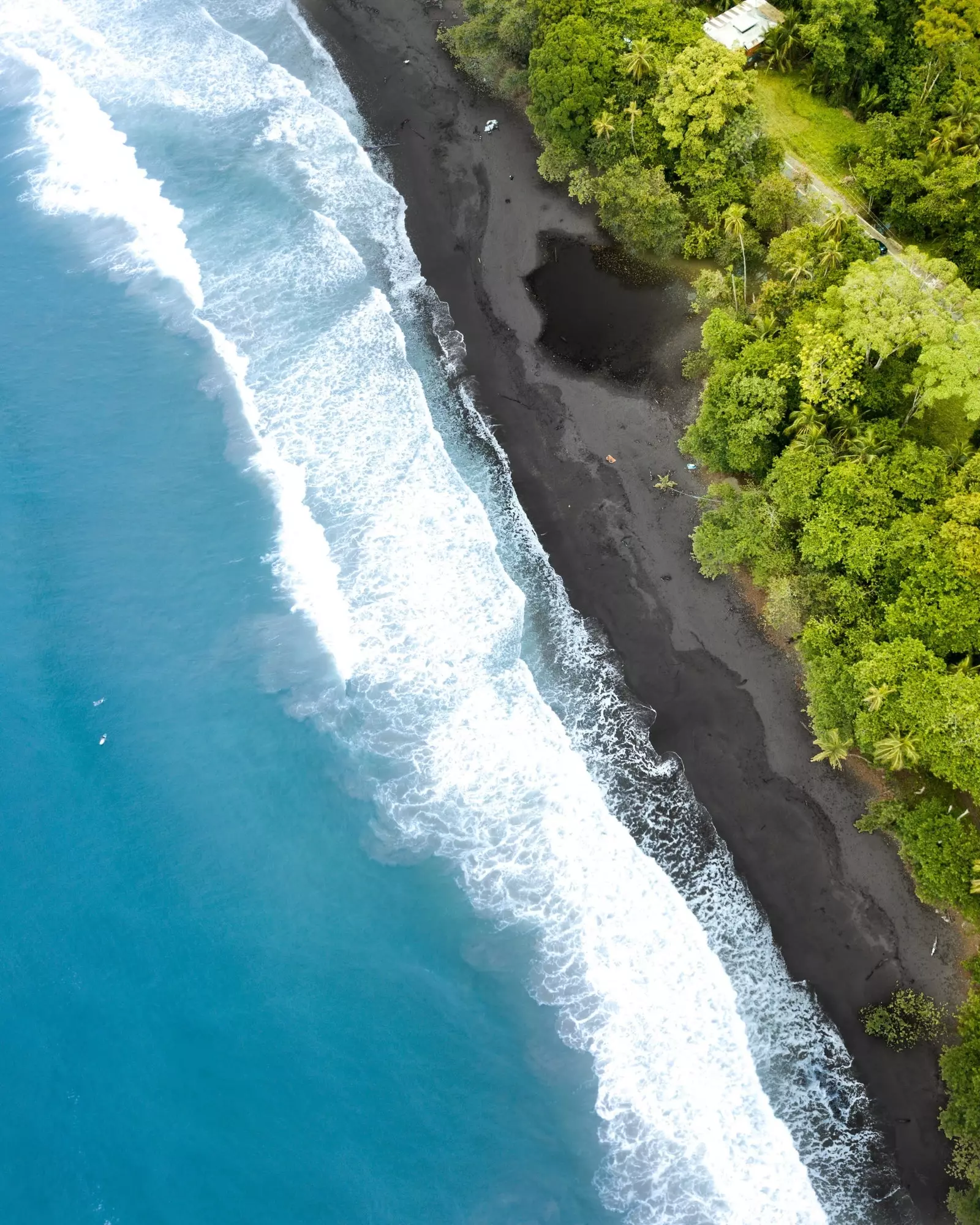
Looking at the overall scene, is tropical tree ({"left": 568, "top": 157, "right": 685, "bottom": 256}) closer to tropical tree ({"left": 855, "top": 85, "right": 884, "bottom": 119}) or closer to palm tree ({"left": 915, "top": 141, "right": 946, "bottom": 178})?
palm tree ({"left": 915, "top": 141, "right": 946, "bottom": 178})

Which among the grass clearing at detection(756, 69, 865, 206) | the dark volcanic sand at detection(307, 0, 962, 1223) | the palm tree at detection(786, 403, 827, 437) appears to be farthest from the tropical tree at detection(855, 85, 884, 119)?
the palm tree at detection(786, 403, 827, 437)

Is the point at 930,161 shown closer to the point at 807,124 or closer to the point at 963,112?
the point at 963,112

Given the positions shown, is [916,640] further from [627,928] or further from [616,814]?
[627,928]

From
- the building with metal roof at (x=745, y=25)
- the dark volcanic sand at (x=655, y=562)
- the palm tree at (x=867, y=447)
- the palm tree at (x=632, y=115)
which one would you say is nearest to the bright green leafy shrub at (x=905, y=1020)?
the dark volcanic sand at (x=655, y=562)

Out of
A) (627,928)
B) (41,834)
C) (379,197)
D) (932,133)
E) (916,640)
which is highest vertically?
(932,133)

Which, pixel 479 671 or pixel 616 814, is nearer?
pixel 616 814

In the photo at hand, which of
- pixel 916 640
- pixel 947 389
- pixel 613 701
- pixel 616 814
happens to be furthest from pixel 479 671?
→ pixel 947 389

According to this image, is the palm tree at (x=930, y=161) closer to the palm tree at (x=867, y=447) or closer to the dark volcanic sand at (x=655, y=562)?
the dark volcanic sand at (x=655, y=562)

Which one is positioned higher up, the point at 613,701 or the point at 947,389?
the point at 947,389
